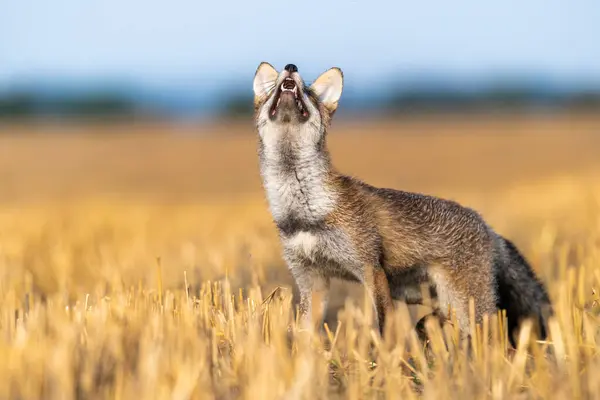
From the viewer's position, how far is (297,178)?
22.7 feet

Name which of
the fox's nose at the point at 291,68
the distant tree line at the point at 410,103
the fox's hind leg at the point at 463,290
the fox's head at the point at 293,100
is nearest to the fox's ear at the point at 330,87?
the fox's head at the point at 293,100

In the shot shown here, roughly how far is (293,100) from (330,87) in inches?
22.5

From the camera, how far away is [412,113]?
52531 mm

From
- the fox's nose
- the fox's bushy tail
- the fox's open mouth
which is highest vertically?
the fox's nose

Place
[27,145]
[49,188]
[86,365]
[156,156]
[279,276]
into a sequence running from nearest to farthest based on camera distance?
1. [86,365]
2. [279,276]
3. [49,188]
4. [156,156]
5. [27,145]

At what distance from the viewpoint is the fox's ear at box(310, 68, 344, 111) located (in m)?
7.22

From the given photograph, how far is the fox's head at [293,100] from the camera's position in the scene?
22.4 ft

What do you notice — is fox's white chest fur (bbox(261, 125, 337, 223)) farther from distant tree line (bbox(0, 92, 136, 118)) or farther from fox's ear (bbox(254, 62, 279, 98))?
distant tree line (bbox(0, 92, 136, 118))

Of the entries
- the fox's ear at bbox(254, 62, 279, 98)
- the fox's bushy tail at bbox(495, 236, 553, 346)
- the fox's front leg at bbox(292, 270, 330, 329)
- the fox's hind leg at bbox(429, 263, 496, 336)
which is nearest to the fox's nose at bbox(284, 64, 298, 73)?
the fox's ear at bbox(254, 62, 279, 98)

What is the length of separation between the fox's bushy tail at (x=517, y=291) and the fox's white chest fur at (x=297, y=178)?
195 centimetres

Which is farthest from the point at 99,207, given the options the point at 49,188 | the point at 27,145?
the point at 27,145

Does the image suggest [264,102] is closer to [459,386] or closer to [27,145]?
[459,386]

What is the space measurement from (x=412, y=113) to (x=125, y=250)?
1638 inches

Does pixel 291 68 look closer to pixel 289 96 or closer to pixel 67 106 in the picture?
pixel 289 96
